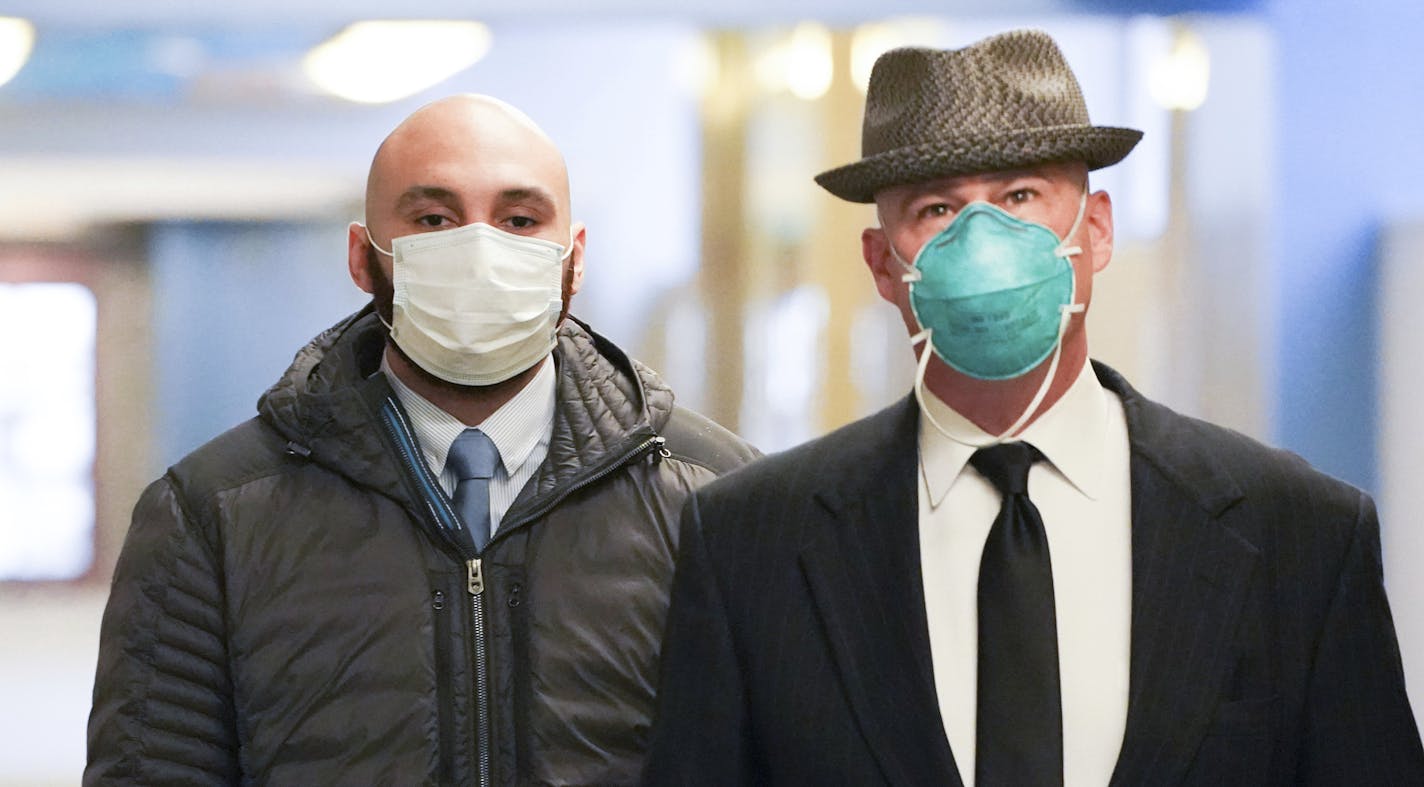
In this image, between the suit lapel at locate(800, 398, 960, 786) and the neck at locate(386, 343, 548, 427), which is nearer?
the suit lapel at locate(800, 398, 960, 786)

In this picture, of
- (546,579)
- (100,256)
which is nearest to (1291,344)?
(546,579)

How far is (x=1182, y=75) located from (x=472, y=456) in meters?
2.32

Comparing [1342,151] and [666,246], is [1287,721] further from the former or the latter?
[1342,151]

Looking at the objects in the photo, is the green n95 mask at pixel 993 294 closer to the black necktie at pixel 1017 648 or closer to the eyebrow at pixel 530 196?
the black necktie at pixel 1017 648

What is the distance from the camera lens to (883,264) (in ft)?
5.68

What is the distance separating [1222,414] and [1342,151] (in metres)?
0.65

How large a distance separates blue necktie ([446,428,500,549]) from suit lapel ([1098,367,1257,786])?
774 millimetres

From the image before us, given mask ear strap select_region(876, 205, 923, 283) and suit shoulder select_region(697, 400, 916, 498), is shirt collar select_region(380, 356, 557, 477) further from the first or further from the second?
mask ear strap select_region(876, 205, 923, 283)

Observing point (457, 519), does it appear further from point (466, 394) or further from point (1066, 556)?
point (1066, 556)

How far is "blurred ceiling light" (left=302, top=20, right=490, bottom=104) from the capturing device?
368 cm

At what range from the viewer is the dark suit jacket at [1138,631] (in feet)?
5.15

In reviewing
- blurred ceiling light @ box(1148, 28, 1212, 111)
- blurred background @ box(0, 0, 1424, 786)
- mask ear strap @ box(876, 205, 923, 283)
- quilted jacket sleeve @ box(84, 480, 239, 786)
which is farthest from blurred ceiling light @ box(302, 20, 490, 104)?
mask ear strap @ box(876, 205, 923, 283)

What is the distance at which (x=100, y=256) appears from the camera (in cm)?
368

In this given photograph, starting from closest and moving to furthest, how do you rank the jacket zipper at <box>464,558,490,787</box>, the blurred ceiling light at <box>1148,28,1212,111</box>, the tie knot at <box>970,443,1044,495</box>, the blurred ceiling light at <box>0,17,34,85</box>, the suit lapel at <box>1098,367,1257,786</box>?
the suit lapel at <box>1098,367,1257,786</box> < the tie knot at <box>970,443,1044,495</box> < the jacket zipper at <box>464,558,490,787</box> < the blurred ceiling light at <box>0,17,34,85</box> < the blurred ceiling light at <box>1148,28,1212,111</box>
